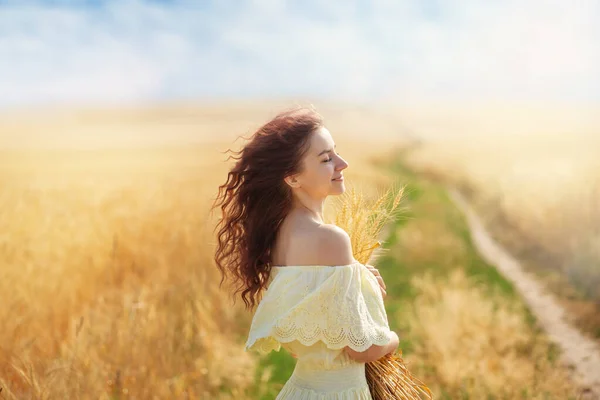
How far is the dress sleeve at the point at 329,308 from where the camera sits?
2469mm

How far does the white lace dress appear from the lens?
247cm

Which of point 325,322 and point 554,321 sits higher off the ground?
point 325,322

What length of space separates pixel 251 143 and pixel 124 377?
6.79ft

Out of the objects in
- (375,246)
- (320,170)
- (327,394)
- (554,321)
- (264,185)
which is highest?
(320,170)

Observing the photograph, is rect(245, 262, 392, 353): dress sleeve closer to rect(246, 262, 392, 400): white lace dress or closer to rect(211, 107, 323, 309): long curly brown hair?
rect(246, 262, 392, 400): white lace dress

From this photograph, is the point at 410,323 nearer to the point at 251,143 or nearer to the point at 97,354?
the point at 97,354

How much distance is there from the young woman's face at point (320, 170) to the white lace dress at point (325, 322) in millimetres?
295

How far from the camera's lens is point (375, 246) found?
2863 millimetres

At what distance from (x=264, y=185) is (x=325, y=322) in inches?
22.0

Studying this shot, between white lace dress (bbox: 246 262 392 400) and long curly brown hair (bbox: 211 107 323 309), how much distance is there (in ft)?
0.50

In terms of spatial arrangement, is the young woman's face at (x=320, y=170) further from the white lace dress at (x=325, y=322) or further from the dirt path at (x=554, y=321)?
the dirt path at (x=554, y=321)

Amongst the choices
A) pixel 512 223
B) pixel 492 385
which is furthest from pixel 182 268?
pixel 512 223

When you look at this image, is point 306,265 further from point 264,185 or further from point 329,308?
point 264,185

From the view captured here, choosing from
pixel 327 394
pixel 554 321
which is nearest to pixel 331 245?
pixel 327 394
